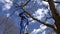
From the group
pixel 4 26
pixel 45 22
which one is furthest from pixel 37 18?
pixel 4 26

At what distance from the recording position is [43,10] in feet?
→ 17.7

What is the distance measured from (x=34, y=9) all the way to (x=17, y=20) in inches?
19.6

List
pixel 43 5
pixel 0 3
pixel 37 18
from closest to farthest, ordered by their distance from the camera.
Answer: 1. pixel 37 18
2. pixel 43 5
3. pixel 0 3

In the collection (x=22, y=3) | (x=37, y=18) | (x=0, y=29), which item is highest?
(x=22, y=3)

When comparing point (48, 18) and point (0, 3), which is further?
point (0, 3)

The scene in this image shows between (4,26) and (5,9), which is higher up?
(5,9)

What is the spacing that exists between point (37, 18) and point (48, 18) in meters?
0.38

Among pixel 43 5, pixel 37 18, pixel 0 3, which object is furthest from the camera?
pixel 0 3

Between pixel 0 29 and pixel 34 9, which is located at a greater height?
pixel 34 9

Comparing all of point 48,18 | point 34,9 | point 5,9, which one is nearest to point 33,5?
point 34,9

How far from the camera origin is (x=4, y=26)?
5605mm

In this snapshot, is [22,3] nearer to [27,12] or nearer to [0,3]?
[27,12]

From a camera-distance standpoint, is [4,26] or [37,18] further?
[4,26]

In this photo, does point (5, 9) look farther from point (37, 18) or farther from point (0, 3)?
point (37, 18)
